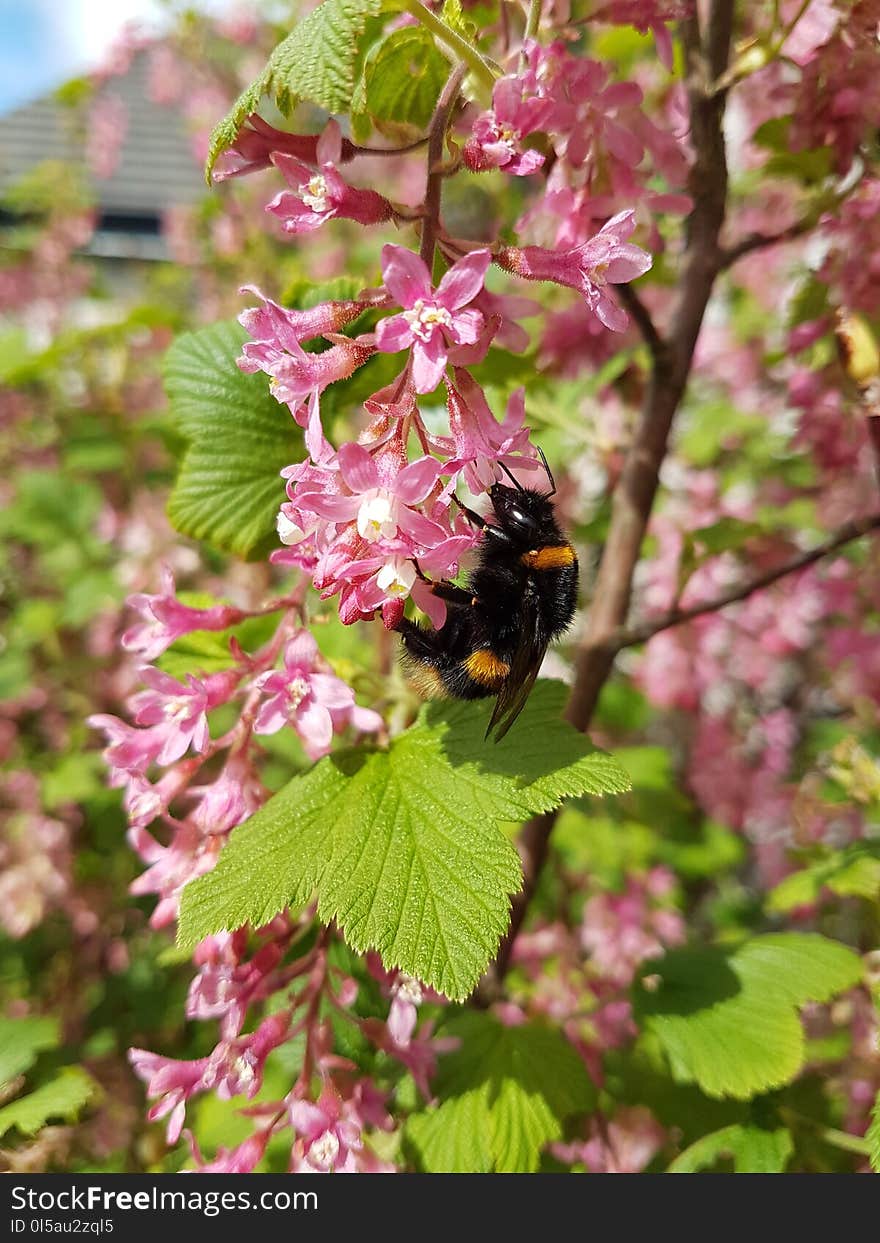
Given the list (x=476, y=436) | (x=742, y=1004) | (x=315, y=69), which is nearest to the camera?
(x=315, y=69)

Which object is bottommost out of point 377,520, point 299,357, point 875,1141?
point 875,1141

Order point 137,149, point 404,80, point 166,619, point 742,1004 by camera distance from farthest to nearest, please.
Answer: point 137,149 < point 742,1004 < point 166,619 < point 404,80

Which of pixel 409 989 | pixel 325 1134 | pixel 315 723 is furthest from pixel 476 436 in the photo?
pixel 325 1134

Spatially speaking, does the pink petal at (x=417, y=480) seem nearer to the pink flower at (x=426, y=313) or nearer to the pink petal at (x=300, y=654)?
the pink flower at (x=426, y=313)

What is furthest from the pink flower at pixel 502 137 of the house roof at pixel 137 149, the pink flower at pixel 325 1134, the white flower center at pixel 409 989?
the house roof at pixel 137 149

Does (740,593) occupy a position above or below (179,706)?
above

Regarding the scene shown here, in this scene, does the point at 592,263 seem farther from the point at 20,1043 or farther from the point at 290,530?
the point at 20,1043

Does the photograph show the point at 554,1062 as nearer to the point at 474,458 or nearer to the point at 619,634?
the point at 619,634
